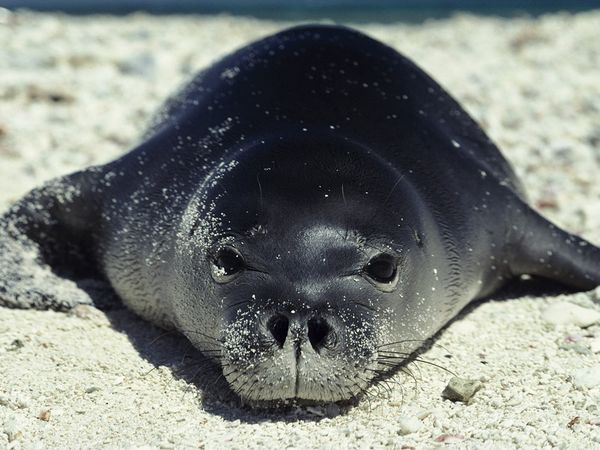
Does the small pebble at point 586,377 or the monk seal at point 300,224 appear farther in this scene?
the small pebble at point 586,377

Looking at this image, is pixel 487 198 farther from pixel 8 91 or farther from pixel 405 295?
pixel 8 91

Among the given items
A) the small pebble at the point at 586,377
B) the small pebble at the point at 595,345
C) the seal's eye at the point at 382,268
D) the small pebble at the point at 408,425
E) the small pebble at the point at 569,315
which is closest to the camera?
the small pebble at the point at 408,425

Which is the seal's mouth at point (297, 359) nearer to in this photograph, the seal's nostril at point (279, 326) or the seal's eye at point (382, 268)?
the seal's nostril at point (279, 326)

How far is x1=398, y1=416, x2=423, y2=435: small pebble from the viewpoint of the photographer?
3393 millimetres

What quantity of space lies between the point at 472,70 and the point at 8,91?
15.0ft

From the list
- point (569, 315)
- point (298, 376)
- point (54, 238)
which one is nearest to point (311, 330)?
point (298, 376)

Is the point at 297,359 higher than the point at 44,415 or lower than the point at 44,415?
higher

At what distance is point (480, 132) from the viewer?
18.1 ft

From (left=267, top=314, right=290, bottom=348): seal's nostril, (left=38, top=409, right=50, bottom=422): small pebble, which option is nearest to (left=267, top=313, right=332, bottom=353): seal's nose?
(left=267, top=314, right=290, bottom=348): seal's nostril

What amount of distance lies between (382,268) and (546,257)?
62.0 inches

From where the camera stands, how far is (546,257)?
4879 millimetres

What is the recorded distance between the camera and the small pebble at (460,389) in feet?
12.0

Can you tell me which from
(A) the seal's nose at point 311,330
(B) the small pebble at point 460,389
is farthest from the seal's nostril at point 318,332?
(B) the small pebble at point 460,389

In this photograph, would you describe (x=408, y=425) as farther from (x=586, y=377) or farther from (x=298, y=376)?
(x=586, y=377)
